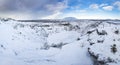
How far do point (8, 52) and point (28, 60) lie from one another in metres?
2.92

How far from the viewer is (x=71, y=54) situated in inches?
696

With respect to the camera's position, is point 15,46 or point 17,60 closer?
point 17,60

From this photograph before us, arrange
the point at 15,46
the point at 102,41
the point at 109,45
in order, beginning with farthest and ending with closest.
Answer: the point at 15,46, the point at 102,41, the point at 109,45

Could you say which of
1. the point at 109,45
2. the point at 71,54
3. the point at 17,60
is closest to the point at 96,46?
the point at 109,45

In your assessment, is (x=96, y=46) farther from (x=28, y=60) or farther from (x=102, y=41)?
(x=28, y=60)

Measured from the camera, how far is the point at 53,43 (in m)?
23.7

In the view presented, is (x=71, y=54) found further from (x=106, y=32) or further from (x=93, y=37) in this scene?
(x=106, y=32)

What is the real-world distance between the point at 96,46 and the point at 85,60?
5.08 feet

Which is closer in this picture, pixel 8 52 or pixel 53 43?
pixel 8 52

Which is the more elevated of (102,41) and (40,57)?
(102,41)

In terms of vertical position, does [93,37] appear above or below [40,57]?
above

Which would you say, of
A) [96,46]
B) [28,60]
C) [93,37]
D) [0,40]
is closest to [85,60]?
[96,46]

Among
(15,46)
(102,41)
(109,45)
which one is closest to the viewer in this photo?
(109,45)

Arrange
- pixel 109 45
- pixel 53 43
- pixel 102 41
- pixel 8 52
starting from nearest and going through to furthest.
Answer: pixel 109 45 < pixel 102 41 < pixel 8 52 < pixel 53 43
